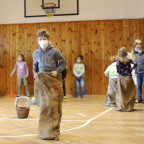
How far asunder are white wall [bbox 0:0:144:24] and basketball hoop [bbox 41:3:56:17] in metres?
0.25

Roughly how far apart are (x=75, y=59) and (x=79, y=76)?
843mm

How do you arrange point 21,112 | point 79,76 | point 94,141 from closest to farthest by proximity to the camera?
point 94,141 < point 21,112 < point 79,76

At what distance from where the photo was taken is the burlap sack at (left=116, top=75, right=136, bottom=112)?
6.25 metres

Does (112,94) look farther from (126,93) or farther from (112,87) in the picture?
(126,93)

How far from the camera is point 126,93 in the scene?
6297mm

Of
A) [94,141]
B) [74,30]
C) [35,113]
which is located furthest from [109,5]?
[94,141]

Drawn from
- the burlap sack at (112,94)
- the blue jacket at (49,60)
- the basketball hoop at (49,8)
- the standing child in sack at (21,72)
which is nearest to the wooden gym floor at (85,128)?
the blue jacket at (49,60)

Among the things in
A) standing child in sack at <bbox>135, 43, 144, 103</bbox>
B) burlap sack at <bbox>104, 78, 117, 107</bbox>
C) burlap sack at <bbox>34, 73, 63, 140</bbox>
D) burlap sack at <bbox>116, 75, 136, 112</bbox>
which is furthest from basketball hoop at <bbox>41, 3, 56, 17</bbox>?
burlap sack at <bbox>34, 73, 63, 140</bbox>

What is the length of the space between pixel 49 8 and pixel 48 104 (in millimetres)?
6895

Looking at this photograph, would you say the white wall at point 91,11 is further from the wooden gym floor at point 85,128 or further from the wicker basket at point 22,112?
the wicker basket at point 22,112

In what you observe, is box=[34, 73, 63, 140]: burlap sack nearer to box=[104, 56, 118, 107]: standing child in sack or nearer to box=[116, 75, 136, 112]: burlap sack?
box=[116, 75, 136, 112]: burlap sack

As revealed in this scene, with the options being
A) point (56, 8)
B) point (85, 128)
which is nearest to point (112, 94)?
point (85, 128)

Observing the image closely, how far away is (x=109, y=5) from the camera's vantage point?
991cm

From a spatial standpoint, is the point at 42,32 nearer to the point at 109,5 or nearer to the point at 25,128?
the point at 25,128
